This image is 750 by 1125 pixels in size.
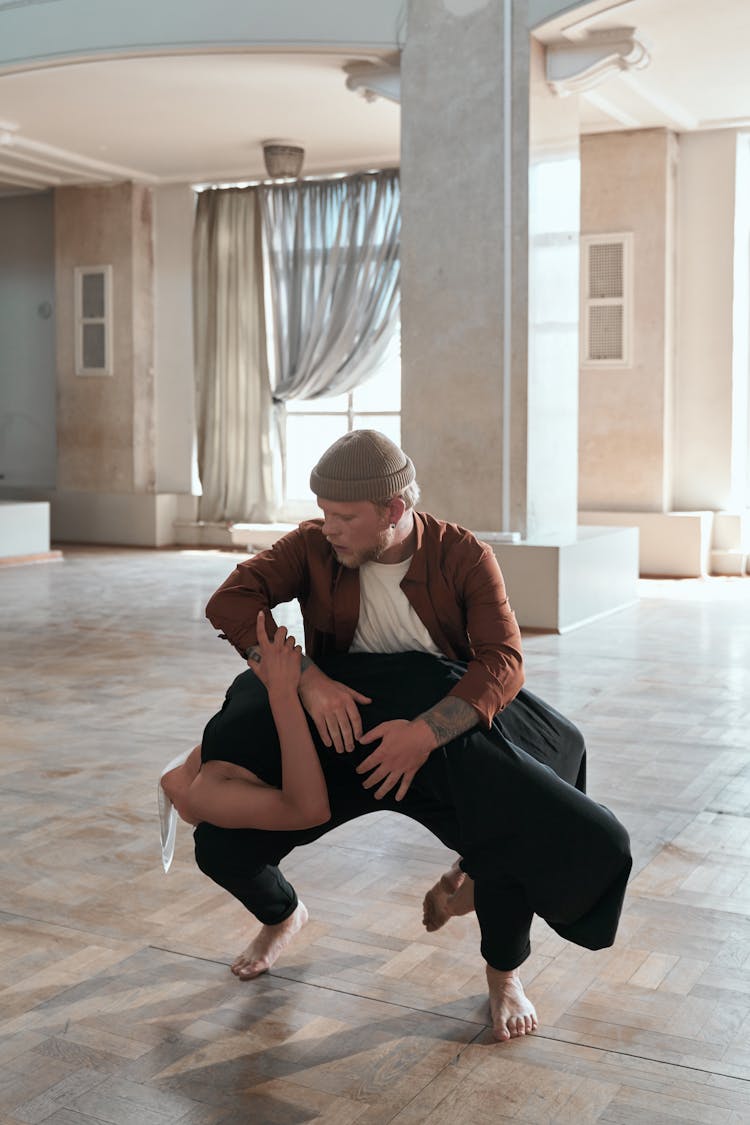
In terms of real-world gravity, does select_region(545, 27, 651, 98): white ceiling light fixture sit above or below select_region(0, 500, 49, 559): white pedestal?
above

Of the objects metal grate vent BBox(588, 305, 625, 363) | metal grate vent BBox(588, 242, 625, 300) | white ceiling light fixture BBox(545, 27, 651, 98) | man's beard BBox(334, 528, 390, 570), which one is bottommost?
man's beard BBox(334, 528, 390, 570)

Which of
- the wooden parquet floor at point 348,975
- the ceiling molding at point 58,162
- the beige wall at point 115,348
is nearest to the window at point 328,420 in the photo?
the beige wall at point 115,348

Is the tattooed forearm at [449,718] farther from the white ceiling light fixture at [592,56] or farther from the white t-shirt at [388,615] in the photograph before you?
the white ceiling light fixture at [592,56]

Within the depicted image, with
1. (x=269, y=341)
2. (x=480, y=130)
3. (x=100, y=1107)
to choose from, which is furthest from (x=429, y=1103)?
(x=269, y=341)

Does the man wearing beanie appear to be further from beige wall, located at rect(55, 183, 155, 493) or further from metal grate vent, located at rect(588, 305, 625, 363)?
beige wall, located at rect(55, 183, 155, 493)

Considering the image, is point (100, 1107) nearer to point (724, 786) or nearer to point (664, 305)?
point (724, 786)

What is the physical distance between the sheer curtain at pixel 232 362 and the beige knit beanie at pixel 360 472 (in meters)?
10.0

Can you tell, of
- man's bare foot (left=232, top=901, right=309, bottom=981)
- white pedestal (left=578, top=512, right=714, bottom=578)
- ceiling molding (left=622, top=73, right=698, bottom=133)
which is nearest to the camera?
man's bare foot (left=232, top=901, right=309, bottom=981)

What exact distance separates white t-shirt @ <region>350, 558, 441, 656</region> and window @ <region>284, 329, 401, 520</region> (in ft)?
31.6

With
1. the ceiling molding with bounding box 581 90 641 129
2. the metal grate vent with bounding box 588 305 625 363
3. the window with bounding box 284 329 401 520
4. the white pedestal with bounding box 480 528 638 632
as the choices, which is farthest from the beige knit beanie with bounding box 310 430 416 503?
the window with bounding box 284 329 401 520

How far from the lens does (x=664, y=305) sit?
1038 cm

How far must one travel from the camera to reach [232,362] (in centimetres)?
1266

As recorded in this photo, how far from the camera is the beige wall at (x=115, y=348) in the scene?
13.0 metres

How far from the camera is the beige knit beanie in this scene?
8.37 ft
